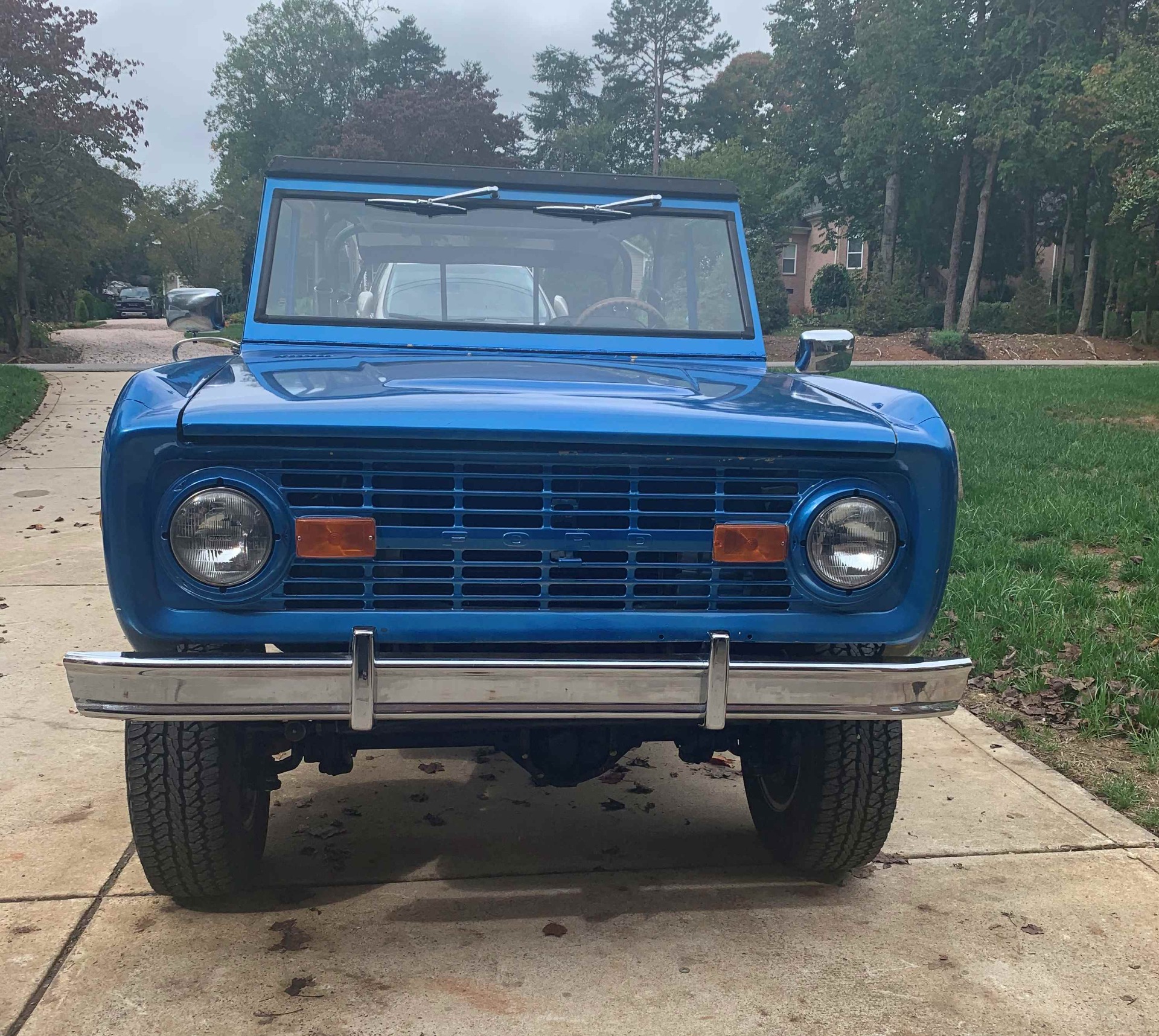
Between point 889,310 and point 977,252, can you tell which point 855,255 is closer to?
point 977,252

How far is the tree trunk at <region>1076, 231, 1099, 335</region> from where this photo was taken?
27531 mm

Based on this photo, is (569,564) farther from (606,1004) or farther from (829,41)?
(829,41)

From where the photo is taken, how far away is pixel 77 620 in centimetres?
547

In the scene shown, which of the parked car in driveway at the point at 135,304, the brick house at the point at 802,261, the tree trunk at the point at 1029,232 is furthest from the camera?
the parked car in driveway at the point at 135,304

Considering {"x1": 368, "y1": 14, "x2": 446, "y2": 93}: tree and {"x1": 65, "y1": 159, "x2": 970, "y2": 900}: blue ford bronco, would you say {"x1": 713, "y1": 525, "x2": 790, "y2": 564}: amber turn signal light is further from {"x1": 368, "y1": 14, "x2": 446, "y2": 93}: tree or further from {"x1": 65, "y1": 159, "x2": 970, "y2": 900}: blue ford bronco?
{"x1": 368, "y1": 14, "x2": 446, "y2": 93}: tree

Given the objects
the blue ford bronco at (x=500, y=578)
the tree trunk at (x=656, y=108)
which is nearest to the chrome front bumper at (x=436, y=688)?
the blue ford bronco at (x=500, y=578)

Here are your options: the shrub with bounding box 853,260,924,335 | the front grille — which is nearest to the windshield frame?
the front grille

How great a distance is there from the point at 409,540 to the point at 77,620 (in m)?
Answer: 3.75

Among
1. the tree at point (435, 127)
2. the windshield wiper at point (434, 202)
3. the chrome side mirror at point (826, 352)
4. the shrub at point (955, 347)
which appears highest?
the tree at point (435, 127)

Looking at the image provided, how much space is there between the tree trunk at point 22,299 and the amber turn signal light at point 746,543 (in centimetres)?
2141

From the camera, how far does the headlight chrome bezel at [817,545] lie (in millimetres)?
2463

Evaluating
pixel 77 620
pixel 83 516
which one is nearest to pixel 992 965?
pixel 77 620

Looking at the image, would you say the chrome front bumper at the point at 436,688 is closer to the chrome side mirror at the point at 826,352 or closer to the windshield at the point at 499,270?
the windshield at the point at 499,270

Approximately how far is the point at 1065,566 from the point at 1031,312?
24.9 meters
